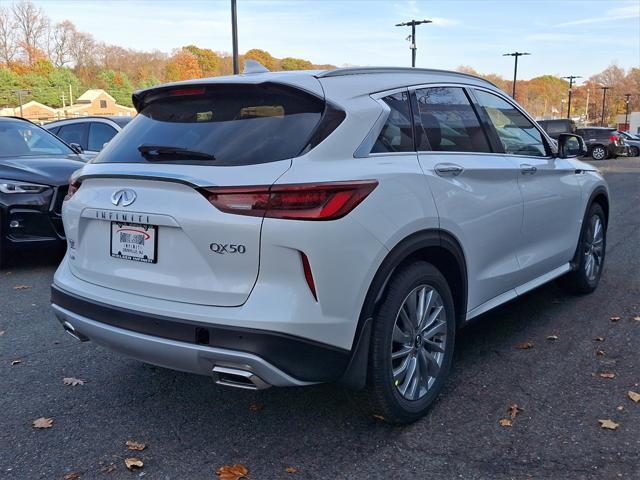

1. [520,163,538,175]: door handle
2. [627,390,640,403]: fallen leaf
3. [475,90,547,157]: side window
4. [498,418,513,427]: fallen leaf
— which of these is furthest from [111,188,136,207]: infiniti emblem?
[627,390,640,403]: fallen leaf

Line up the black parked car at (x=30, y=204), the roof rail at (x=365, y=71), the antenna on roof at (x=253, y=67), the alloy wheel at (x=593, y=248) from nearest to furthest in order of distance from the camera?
1. the roof rail at (x=365, y=71)
2. the antenna on roof at (x=253, y=67)
3. the alloy wheel at (x=593, y=248)
4. the black parked car at (x=30, y=204)

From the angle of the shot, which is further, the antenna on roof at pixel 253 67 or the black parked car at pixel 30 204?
the black parked car at pixel 30 204

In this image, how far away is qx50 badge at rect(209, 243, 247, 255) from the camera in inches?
102

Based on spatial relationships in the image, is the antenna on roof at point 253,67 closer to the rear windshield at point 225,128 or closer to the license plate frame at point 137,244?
the rear windshield at point 225,128

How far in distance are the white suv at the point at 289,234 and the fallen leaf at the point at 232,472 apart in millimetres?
476

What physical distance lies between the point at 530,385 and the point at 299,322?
71.0 inches

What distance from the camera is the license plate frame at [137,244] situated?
279cm

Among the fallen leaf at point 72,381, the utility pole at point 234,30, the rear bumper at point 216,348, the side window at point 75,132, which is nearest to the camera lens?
the rear bumper at point 216,348

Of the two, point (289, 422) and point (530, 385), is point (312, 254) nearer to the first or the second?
point (289, 422)

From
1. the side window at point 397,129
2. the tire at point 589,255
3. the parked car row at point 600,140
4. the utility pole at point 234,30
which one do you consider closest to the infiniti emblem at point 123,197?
the side window at point 397,129

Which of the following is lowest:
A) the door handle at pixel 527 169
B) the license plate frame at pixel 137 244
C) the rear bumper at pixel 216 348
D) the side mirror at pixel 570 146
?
the rear bumper at pixel 216 348

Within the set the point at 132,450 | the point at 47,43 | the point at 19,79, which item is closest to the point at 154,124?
the point at 132,450

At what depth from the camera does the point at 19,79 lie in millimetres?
102750

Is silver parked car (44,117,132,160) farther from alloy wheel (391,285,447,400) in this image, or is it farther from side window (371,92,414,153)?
alloy wheel (391,285,447,400)
